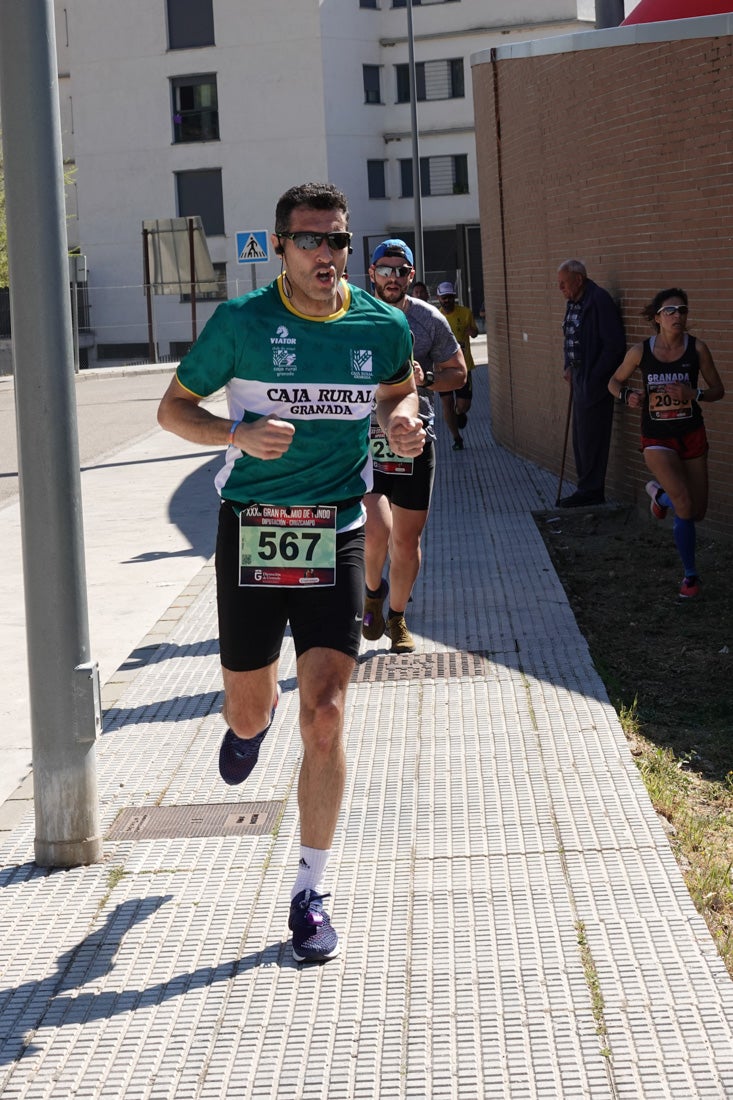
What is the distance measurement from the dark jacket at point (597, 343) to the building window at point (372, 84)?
46.4 m

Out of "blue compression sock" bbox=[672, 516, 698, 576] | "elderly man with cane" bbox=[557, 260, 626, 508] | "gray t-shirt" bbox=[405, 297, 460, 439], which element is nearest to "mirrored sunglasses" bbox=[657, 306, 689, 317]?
"blue compression sock" bbox=[672, 516, 698, 576]

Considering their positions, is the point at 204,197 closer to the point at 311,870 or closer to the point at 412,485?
the point at 412,485

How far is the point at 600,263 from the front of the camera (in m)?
12.9

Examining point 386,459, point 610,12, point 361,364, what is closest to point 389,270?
point 386,459

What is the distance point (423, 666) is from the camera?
25.1ft

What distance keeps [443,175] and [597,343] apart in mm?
48149

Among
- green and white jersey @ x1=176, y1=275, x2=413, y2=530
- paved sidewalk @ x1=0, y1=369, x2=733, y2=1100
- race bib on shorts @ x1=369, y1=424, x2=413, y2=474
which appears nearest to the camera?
paved sidewalk @ x1=0, y1=369, x2=733, y2=1100

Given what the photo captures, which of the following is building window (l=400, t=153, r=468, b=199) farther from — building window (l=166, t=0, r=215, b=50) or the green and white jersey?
the green and white jersey

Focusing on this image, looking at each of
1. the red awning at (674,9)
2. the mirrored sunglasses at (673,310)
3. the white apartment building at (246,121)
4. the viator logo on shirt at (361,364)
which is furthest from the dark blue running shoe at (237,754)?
the white apartment building at (246,121)

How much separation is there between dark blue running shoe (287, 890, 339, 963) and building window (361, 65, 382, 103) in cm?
5497

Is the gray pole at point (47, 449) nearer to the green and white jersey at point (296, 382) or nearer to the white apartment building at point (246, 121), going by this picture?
the green and white jersey at point (296, 382)

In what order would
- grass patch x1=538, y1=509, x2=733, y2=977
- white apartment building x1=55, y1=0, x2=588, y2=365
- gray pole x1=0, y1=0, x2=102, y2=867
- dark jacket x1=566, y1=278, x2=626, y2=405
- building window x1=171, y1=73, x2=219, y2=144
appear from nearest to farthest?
gray pole x1=0, y1=0, x2=102, y2=867 < grass patch x1=538, y1=509, x2=733, y2=977 < dark jacket x1=566, y1=278, x2=626, y2=405 < white apartment building x1=55, y1=0, x2=588, y2=365 < building window x1=171, y1=73, x2=219, y2=144

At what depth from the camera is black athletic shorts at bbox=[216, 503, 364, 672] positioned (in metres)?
4.63

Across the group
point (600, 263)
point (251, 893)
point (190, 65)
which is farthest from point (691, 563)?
point (190, 65)
